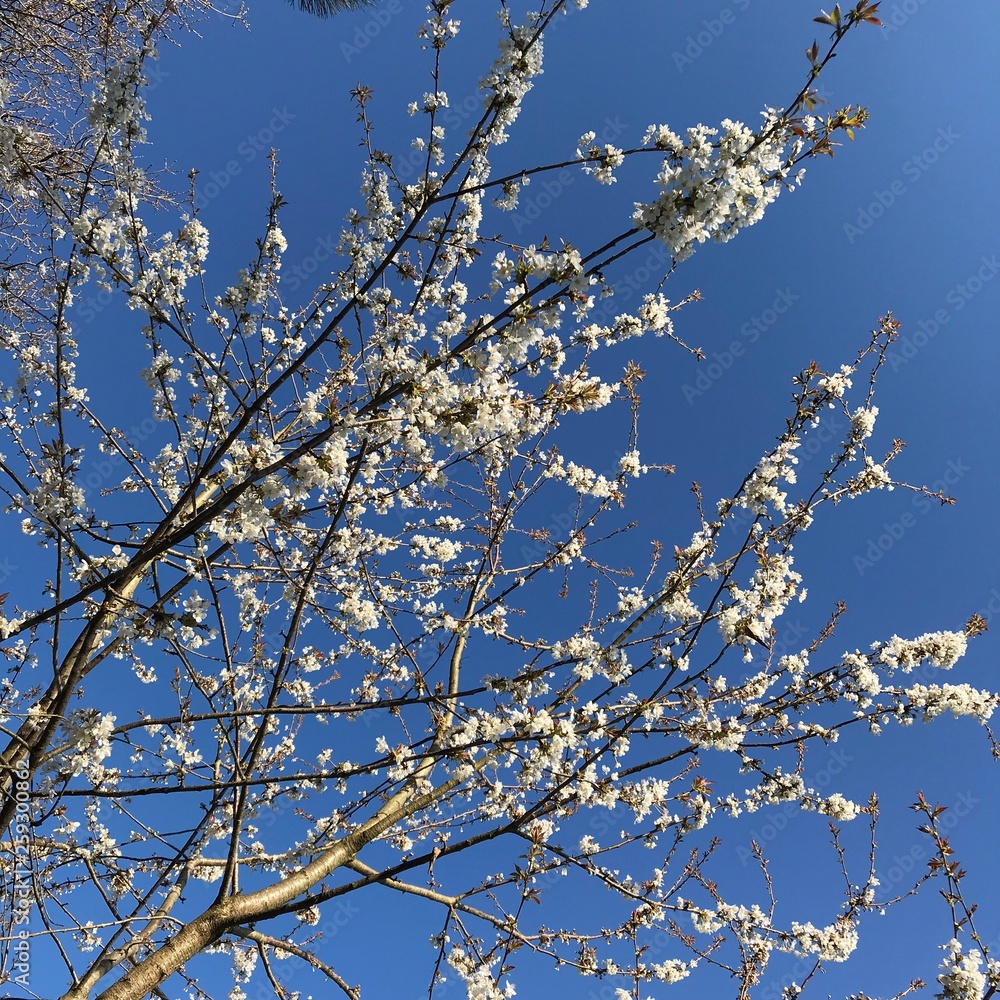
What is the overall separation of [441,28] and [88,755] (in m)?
4.18

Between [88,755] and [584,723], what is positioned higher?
[88,755]

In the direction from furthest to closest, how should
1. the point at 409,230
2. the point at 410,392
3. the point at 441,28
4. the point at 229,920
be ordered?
the point at 229,920, the point at 441,28, the point at 409,230, the point at 410,392

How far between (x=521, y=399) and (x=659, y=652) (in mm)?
1537

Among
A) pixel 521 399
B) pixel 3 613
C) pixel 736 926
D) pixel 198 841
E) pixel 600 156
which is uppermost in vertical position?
pixel 600 156

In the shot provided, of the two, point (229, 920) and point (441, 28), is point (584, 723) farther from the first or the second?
point (441, 28)

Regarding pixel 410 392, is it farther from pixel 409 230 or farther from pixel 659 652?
pixel 659 652

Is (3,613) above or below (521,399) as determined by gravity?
above

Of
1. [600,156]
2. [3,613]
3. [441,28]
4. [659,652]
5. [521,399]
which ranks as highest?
[441,28]

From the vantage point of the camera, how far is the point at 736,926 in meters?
4.00

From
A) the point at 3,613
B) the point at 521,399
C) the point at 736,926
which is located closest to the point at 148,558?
the point at 3,613

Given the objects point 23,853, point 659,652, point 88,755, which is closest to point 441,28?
point 659,652

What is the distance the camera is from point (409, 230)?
2703 millimetres

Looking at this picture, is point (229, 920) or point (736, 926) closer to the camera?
point (229, 920)

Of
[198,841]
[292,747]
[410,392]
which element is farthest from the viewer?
[292,747]
